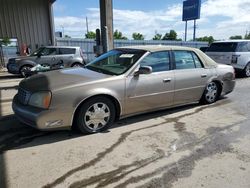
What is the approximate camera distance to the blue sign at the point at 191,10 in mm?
34625

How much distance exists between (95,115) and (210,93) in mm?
3231

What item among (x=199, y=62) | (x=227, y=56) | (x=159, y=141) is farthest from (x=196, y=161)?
(x=227, y=56)

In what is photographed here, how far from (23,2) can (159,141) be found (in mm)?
16763

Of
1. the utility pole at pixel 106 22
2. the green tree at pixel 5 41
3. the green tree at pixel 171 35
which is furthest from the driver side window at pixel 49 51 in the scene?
the green tree at pixel 171 35

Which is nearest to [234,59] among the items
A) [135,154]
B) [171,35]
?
[135,154]

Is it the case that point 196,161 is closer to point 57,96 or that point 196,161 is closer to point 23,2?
point 57,96

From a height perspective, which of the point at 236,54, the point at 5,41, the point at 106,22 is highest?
the point at 106,22

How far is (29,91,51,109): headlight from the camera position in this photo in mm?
3619

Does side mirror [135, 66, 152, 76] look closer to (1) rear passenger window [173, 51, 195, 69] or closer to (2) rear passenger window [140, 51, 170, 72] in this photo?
(2) rear passenger window [140, 51, 170, 72]

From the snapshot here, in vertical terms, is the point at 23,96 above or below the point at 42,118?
above

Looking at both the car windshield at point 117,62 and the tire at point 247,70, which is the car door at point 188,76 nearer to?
the car windshield at point 117,62

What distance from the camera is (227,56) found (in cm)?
991

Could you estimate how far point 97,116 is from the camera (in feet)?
13.3

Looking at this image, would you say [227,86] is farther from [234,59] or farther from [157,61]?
[234,59]
